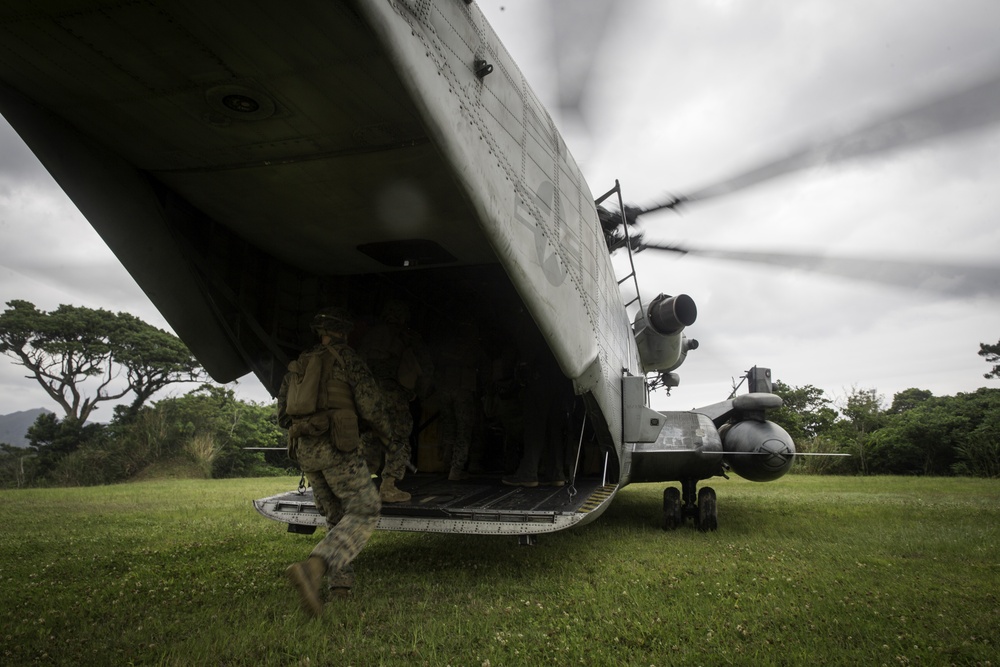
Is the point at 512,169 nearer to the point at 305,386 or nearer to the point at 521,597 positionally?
the point at 305,386

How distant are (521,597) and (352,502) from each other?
113cm

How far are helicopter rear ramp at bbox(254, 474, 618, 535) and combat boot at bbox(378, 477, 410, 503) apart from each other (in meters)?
0.09

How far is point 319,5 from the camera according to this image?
7.40ft

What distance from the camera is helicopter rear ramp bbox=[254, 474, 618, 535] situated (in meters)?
3.64

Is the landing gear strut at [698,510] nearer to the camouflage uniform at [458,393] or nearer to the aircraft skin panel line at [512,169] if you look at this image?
the aircraft skin panel line at [512,169]

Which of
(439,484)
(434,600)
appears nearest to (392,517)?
(434,600)

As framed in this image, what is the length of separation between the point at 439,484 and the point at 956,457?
623 inches

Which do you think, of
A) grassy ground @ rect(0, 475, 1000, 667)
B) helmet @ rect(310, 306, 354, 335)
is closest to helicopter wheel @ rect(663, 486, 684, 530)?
grassy ground @ rect(0, 475, 1000, 667)

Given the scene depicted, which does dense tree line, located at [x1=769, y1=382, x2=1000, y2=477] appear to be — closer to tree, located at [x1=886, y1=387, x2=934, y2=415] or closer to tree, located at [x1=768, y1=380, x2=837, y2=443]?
tree, located at [x1=768, y1=380, x2=837, y2=443]

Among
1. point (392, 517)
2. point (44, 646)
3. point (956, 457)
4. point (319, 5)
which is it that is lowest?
point (44, 646)

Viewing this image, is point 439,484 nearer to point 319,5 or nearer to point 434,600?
point 434,600

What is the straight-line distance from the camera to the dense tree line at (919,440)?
14.5 metres

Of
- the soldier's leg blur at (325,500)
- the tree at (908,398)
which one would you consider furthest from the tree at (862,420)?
the soldier's leg blur at (325,500)

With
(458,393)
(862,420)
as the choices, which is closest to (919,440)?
(862,420)
